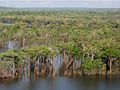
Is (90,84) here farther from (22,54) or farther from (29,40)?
(29,40)

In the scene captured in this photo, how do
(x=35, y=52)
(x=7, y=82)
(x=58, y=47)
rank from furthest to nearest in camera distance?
1. (x=58, y=47)
2. (x=35, y=52)
3. (x=7, y=82)

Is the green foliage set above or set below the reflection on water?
above

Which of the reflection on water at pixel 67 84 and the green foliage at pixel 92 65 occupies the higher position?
the green foliage at pixel 92 65

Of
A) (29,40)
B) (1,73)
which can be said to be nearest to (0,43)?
(29,40)

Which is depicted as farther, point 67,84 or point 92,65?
point 92,65

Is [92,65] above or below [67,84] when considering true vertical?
above

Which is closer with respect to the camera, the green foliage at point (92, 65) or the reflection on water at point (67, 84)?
the reflection on water at point (67, 84)

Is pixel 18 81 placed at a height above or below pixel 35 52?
below

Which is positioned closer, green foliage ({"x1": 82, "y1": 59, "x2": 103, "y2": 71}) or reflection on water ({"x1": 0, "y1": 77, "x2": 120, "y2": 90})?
reflection on water ({"x1": 0, "y1": 77, "x2": 120, "y2": 90})
